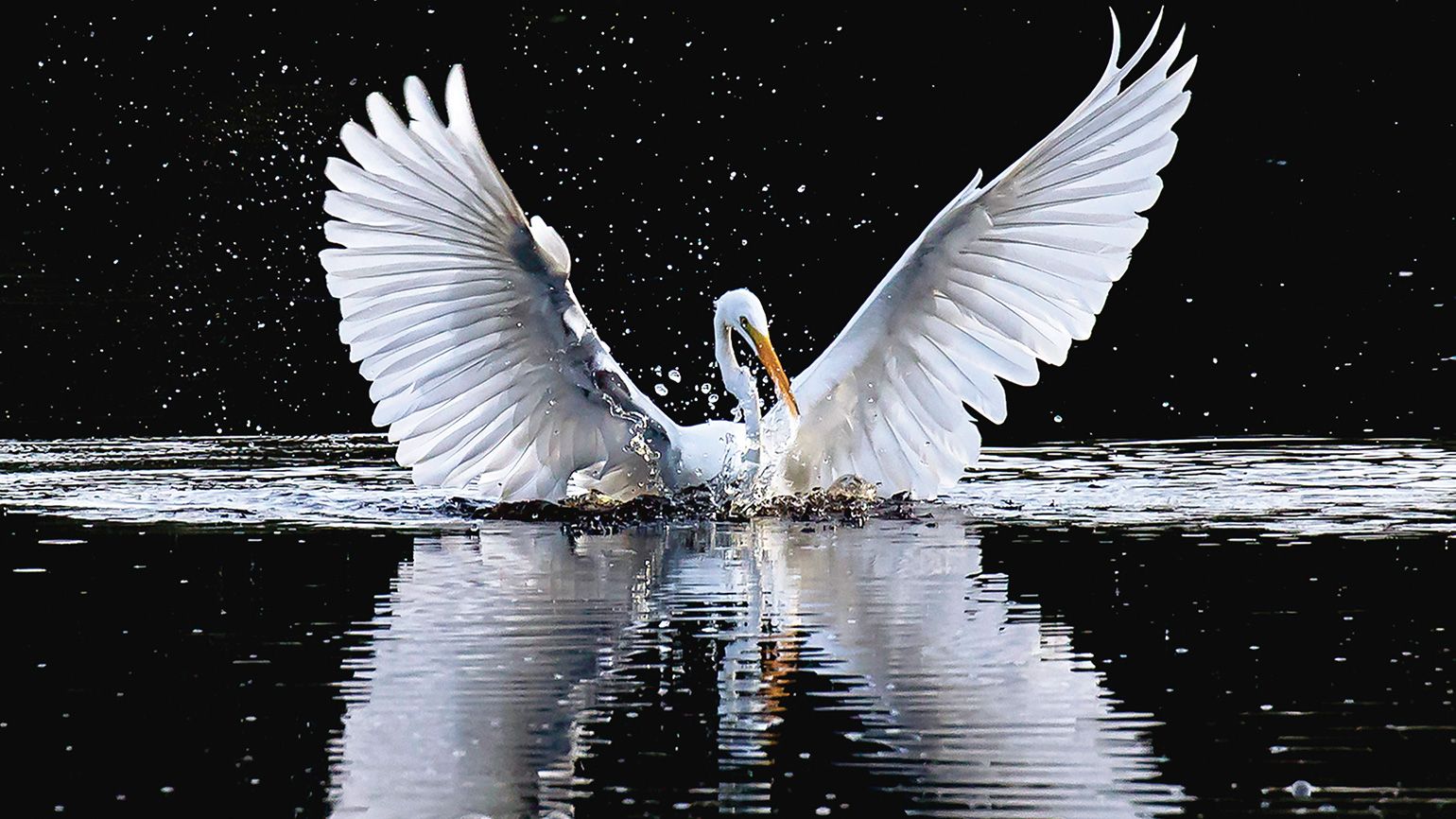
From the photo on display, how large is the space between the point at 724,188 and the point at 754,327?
37.7 feet

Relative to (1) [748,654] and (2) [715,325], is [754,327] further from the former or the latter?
(1) [748,654]

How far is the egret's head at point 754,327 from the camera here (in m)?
8.93

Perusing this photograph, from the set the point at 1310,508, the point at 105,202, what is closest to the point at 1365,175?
the point at 105,202

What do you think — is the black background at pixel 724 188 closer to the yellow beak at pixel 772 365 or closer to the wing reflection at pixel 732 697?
the yellow beak at pixel 772 365

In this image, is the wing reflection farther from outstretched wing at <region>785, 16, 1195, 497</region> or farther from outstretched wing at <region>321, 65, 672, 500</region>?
outstretched wing at <region>785, 16, 1195, 497</region>

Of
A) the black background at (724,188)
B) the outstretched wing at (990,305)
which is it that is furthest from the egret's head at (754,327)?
the black background at (724,188)

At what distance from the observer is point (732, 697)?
228 inches

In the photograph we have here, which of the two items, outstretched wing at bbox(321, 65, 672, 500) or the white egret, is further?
the white egret

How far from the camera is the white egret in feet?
28.5

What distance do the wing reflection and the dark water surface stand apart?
0.01 meters

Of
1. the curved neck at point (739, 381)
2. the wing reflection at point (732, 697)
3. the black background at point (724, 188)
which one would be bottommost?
the wing reflection at point (732, 697)

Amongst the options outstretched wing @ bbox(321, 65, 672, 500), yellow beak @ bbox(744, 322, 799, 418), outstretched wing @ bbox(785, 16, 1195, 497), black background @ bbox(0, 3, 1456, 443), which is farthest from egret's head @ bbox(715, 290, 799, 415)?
black background @ bbox(0, 3, 1456, 443)

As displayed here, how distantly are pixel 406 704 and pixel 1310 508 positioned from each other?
13.2 ft

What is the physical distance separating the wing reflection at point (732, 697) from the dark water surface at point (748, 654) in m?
0.01
